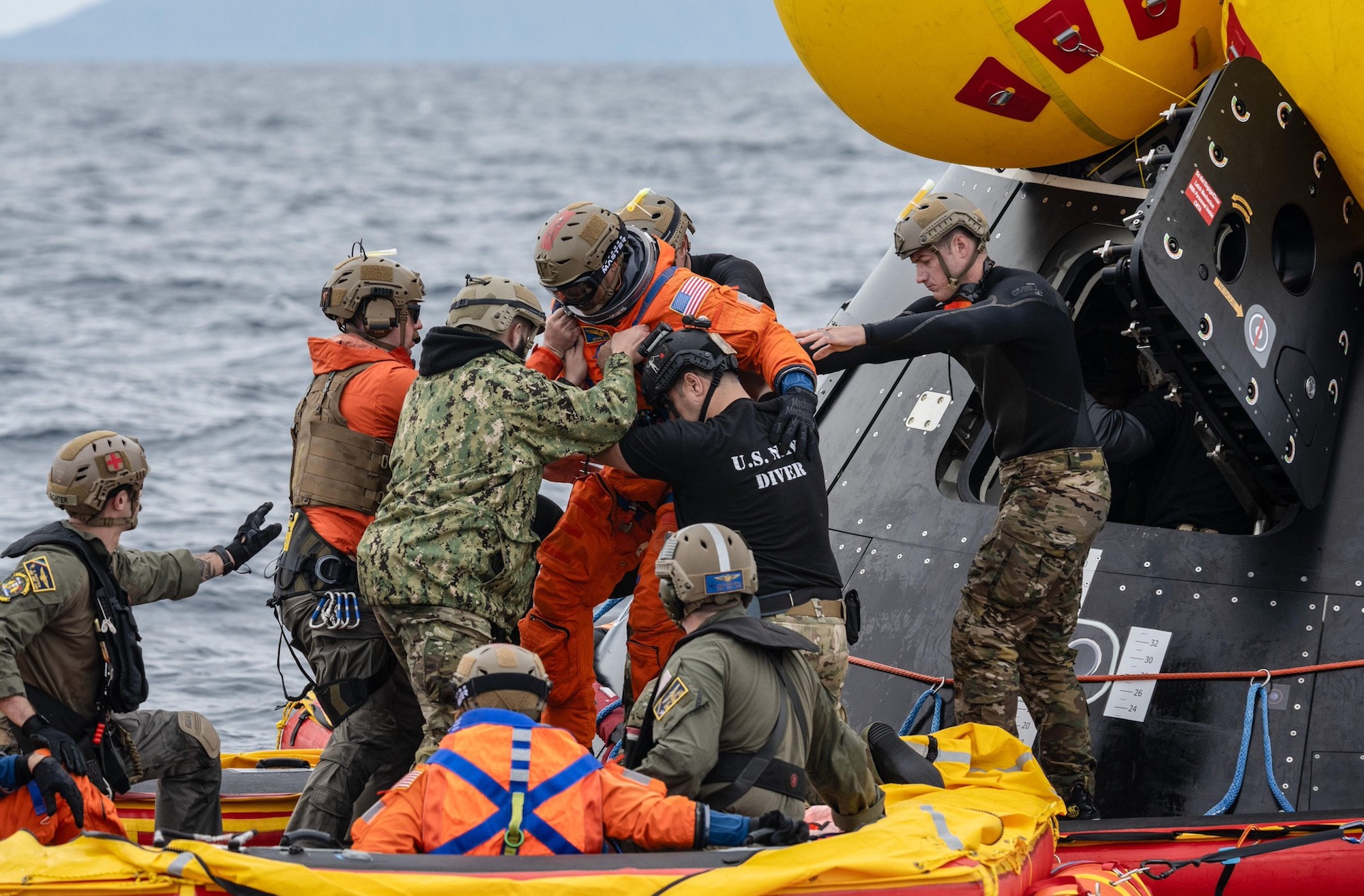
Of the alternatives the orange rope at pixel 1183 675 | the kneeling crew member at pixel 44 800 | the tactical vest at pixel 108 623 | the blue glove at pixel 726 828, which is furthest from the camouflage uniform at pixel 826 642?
the kneeling crew member at pixel 44 800

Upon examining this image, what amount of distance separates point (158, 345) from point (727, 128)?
140 feet

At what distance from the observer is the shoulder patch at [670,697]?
14.0 ft

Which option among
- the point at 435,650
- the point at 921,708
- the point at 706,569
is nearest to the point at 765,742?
the point at 706,569

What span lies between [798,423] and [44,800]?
2296 mm

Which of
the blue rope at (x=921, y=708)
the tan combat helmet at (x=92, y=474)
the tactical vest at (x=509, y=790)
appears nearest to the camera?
the tactical vest at (x=509, y=790)

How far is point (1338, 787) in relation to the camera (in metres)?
5.43

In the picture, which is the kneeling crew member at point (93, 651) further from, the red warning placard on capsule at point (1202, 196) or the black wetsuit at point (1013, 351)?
the red warning placard on capsule at point (1202, 196)

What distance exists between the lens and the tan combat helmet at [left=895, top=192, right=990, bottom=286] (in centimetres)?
562

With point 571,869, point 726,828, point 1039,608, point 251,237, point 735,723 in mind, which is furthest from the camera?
point 251,237

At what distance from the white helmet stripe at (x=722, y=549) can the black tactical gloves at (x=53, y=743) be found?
1834mm

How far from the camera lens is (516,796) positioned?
4.08 m

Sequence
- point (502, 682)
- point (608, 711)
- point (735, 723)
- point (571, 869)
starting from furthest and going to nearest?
point (608, 711) < point (735, 723) < point (502, 682) < point (571, 869)

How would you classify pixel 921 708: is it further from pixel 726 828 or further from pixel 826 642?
pixel 726 828

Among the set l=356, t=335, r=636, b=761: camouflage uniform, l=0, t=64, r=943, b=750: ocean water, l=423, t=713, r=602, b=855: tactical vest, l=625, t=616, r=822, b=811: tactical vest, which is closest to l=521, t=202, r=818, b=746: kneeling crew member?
l=356, t=335, r=636, b=761: camouflage uniform
